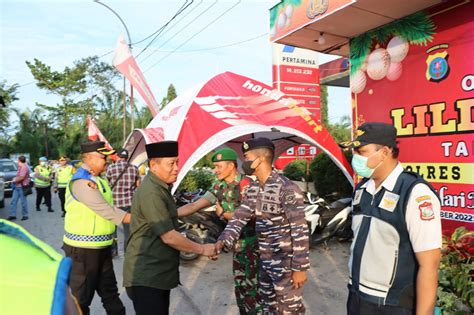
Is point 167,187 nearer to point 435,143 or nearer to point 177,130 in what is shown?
point 435,143

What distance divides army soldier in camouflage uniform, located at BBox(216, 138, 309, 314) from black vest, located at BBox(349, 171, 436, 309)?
75cm

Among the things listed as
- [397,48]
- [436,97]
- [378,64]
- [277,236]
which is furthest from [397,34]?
[277,236]

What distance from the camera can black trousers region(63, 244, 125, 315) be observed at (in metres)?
3.21

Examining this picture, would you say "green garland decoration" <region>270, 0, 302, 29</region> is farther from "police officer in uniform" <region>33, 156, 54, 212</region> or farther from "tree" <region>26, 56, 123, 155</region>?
"tree" <region>26, 56, 123, 155</region>

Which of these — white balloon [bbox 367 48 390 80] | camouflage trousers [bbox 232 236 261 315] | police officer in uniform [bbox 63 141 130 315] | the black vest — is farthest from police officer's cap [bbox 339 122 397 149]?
white balloon [bbox 367 48 390 80]

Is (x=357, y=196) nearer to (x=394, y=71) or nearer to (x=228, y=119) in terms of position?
(x=394, y=71)

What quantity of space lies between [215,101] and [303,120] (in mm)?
1755

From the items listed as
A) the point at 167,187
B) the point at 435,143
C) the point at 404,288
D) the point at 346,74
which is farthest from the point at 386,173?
the point at 346,74

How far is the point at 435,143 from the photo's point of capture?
164 inches

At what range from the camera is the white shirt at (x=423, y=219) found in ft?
6.01

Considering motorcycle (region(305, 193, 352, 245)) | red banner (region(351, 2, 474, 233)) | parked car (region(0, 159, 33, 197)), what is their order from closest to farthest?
red banner (region(351, 2, 474, 233))
motorcycle (region(305, 193, 352, 245))
parked car (region(0, 159, 33, 197))

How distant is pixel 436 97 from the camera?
4109 mm

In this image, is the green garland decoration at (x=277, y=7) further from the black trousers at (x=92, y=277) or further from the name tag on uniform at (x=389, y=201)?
the black trousers at (x=92, y=277)

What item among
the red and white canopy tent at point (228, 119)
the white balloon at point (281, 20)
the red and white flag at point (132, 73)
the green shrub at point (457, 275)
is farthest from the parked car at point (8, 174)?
the green shrub at point (457, 275)
